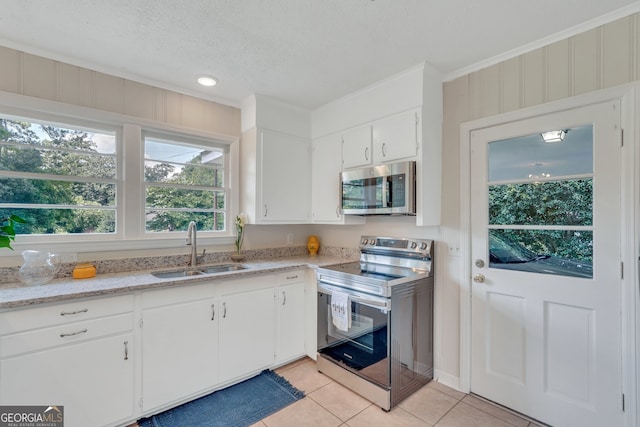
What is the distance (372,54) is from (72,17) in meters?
1.87

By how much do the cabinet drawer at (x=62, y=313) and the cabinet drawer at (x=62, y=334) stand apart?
0.03m

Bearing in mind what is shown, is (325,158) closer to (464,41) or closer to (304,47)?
(304,47)

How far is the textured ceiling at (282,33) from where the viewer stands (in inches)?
63.6

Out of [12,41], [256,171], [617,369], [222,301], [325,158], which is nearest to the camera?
[617,369]

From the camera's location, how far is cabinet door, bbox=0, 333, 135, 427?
1562mm

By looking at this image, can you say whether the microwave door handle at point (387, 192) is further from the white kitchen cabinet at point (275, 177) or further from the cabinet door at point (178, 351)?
the cabinet door at point (178, 351)

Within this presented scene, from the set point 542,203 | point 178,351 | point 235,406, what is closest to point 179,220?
point 178,351

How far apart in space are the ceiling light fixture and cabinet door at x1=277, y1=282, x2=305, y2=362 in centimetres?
219

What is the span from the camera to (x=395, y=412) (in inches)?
80.3

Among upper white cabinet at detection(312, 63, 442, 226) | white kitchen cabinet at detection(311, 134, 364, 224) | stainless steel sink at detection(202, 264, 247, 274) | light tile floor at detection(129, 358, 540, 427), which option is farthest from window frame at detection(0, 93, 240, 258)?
light tile floor at detection(129, 358, 540, 427)

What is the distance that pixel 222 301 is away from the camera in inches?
89.4

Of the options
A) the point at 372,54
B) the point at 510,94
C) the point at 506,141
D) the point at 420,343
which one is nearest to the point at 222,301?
the point at 420,343

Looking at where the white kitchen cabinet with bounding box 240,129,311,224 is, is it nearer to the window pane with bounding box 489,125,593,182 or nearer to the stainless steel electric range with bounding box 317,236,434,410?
the stainless steel electric range with bounding box 317,236,434,410

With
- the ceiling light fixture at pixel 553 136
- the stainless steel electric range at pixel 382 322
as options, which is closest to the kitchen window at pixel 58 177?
the stainless steel electric range at pixel 382 322
